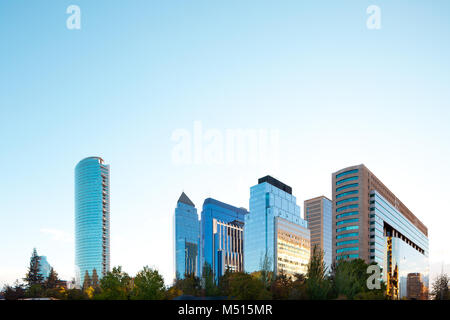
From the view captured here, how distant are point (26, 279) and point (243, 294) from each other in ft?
286

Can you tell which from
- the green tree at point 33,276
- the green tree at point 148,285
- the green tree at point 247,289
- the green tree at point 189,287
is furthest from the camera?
the green tree at point 33,276

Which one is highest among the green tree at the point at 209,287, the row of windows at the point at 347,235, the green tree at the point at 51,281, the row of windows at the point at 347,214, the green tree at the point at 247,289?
the row of windows at the point at 347,214

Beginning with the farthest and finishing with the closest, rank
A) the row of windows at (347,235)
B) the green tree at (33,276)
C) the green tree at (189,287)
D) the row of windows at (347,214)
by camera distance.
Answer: the row of windows at (347,214) < the row of windows at (347,235) < the green tree at (33,276) < the green tree at (189,287)

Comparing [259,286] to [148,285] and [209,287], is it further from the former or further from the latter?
[148,285]

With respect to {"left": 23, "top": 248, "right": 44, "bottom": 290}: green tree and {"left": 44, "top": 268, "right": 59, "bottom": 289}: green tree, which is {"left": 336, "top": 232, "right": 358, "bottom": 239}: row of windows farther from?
{"left": 23, "top": 248, "right": 44, "bottom": 290}: green tree

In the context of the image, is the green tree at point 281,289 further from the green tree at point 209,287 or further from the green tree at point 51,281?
the green tree at point 51,281

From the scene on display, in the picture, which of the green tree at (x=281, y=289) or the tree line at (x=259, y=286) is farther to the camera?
the green tree at (x=281, y=289)

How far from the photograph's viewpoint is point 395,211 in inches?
7697

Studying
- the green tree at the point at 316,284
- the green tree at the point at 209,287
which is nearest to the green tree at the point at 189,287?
the green tree at the point at 209,287

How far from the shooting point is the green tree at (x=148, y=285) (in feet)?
214

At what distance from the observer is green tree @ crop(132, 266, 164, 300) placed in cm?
6519

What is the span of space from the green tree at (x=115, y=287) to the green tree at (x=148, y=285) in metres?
1.80
